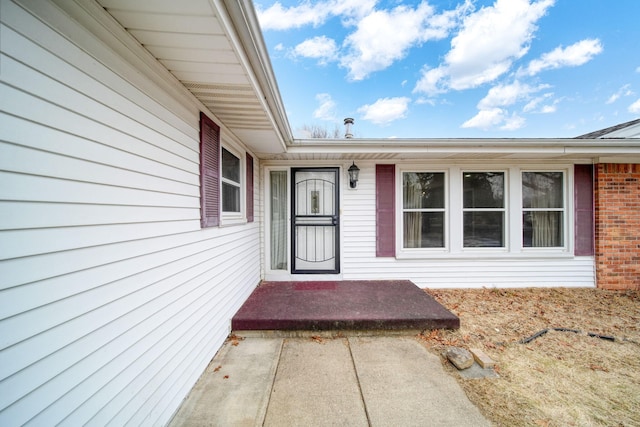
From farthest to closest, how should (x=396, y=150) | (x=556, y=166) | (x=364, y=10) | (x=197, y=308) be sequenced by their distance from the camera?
(x=364, y=10)
(x=556, y=166)
(x=396, y=150)
(x=197, y=308)

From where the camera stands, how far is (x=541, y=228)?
4320 mm

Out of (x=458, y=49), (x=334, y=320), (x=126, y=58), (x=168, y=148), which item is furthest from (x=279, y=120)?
(x=458, y=49)

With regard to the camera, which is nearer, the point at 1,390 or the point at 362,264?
the point at 1,390

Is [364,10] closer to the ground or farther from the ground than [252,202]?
farther from the ground

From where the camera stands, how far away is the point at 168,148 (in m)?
1.70

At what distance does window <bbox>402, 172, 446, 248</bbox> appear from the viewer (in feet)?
14.1

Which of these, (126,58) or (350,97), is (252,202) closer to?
(126,58)

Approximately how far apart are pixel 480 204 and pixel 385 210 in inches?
67.3

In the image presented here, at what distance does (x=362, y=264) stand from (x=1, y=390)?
392 centimetres

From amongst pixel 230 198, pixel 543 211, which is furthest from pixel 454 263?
pixel 230 198

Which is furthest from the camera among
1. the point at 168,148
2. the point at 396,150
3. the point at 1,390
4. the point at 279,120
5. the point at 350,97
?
the point at 350,97

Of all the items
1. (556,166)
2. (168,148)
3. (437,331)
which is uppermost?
(556,166)

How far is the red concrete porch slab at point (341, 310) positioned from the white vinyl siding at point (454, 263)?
0.48 m

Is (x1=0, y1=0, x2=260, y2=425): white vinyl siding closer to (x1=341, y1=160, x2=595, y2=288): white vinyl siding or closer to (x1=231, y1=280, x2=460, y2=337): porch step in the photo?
(x1=231, y1=280, x2=460, y2=337): porch step
